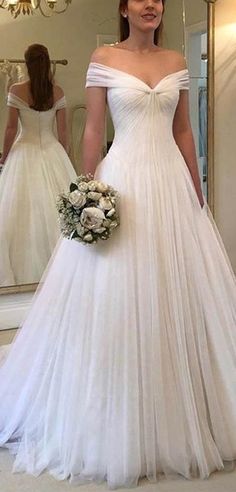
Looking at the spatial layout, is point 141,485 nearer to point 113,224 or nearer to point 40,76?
point 113,224

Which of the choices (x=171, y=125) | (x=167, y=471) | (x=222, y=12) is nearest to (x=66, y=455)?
(x=167, y=471)

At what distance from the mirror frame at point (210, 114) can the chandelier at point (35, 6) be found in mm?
710

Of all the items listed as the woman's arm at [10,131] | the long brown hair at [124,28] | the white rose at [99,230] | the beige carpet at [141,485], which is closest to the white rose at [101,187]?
the white rose at [99,230]

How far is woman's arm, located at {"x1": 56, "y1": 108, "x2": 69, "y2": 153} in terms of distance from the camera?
2.63 m

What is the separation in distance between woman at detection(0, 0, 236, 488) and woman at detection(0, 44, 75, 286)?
0.87 meters

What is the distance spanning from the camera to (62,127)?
2648mm

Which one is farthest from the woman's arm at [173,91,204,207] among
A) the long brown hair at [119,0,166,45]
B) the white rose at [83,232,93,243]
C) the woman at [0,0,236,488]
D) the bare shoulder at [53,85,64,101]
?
the bare shoulder at [53,85,64,101]

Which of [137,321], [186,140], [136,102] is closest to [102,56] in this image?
[136,102]

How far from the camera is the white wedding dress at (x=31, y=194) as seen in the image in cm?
261

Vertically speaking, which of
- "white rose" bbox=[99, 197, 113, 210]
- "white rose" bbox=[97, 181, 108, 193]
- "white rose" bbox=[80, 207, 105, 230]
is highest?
"white rose" bbox=[97, 181, 108, 193]

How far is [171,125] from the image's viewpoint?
5.81ft

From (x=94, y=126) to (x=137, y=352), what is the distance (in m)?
0.69

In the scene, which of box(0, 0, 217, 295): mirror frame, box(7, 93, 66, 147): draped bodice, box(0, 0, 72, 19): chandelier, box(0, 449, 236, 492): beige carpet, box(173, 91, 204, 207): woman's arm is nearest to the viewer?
box(0, 449, 236, 492): beige carpet

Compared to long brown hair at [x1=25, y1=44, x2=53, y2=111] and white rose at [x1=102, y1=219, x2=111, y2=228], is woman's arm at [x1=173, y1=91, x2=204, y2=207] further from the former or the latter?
long brown hair at [x1=25, y1=44, x2=53, y2=111]
